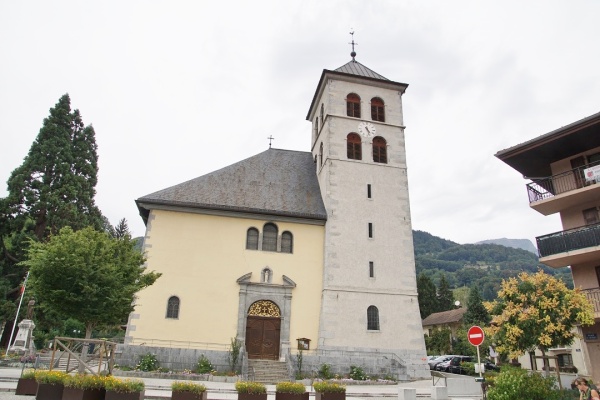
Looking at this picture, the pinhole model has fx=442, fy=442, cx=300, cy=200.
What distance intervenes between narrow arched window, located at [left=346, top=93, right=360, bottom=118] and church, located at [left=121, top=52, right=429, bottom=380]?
0.90 m

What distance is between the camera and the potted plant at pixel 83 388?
10852mm

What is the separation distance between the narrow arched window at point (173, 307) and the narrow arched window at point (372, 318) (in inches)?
437

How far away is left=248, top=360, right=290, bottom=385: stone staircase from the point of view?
22.5 metres

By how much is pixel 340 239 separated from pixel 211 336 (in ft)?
31.5

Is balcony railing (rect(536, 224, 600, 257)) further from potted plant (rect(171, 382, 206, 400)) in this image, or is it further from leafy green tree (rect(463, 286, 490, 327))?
leafy green tree (rect(463, 286, 490, 327))

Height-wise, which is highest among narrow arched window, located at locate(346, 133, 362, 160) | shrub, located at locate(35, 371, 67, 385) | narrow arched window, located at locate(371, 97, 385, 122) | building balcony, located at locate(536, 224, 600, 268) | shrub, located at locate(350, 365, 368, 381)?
narrow arched window, located at locate(371, 97, 385, 122)

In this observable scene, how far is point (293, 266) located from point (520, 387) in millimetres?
15782

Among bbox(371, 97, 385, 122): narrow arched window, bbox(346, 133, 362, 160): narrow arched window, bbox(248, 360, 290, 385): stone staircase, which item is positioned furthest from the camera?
→ bbox(371, 97, 385, 122): narrow arched window

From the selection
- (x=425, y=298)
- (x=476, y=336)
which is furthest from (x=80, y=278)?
(x=425, y=298)

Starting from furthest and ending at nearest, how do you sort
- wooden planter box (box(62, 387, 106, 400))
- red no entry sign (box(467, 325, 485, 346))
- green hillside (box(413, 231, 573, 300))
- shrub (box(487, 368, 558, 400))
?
green hillside (box(413, 231, 573, 300)), red no entry sign (box(467, 325, 485, 346)), shrub (box(487, 368, 558, 400)), wooden planter box (box(62, 387, 106, 400))

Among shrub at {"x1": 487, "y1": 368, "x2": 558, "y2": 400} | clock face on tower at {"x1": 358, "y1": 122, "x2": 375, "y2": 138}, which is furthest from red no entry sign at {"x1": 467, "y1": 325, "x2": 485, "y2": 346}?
clock face on tower at {"x1": 358, "y1": 122, "x2": 375, "y2": 138}

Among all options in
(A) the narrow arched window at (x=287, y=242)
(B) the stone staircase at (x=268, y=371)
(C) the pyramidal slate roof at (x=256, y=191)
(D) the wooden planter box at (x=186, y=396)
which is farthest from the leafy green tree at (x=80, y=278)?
(A) the narrow arched window at (x=287, y=242)

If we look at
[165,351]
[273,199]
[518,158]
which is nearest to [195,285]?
[165,351]

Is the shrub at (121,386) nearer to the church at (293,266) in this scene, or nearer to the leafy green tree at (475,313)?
the church at (293,266)
